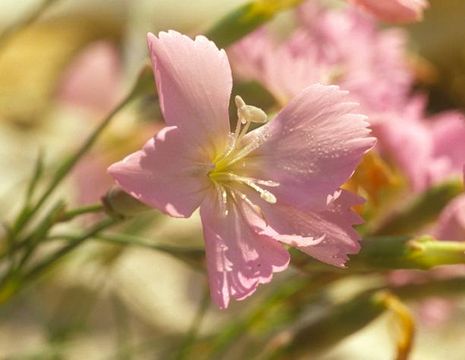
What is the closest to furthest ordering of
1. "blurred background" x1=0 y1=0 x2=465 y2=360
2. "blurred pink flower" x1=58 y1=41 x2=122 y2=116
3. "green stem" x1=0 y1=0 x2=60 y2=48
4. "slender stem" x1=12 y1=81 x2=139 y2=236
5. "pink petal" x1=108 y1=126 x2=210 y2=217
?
"pink petal" x1=108 y1=126 x2=210 y2=217 → "slender stem" x1=12 y1=81 x2=139 y2=236 → "green stem" x1=0 y1=0 x2=60 y2=48 → "blurred background" x1=0 y1=0 x2=465 y2=360 → "blurred pink flower" x1=58 y1=41 x2=122 y2=116

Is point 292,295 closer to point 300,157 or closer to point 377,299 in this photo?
point 377,299

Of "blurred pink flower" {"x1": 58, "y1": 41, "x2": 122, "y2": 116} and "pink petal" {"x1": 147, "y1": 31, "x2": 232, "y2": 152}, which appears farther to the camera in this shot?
"blurred pink flower" {"x1": 58, "y1": 41, "x2": 122, "y2": 116}

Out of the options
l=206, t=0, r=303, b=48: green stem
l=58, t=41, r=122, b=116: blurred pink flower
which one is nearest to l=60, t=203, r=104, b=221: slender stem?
l=206, t=0, r=303, b=48: green stem

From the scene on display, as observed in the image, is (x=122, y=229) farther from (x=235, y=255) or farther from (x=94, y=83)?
(x=235, y=255)

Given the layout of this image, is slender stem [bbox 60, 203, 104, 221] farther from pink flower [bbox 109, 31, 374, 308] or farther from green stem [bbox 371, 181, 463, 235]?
green stem [bbox 371, 181, 463, 235]

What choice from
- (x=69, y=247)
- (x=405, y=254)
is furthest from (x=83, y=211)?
(x=405, y=254)

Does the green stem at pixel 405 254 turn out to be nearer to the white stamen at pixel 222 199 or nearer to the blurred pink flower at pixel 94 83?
the white stamen at pixel 222 199

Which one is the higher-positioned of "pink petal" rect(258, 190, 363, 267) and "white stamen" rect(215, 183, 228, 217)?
"white stamen" rect(215, 183, 228, 217)
